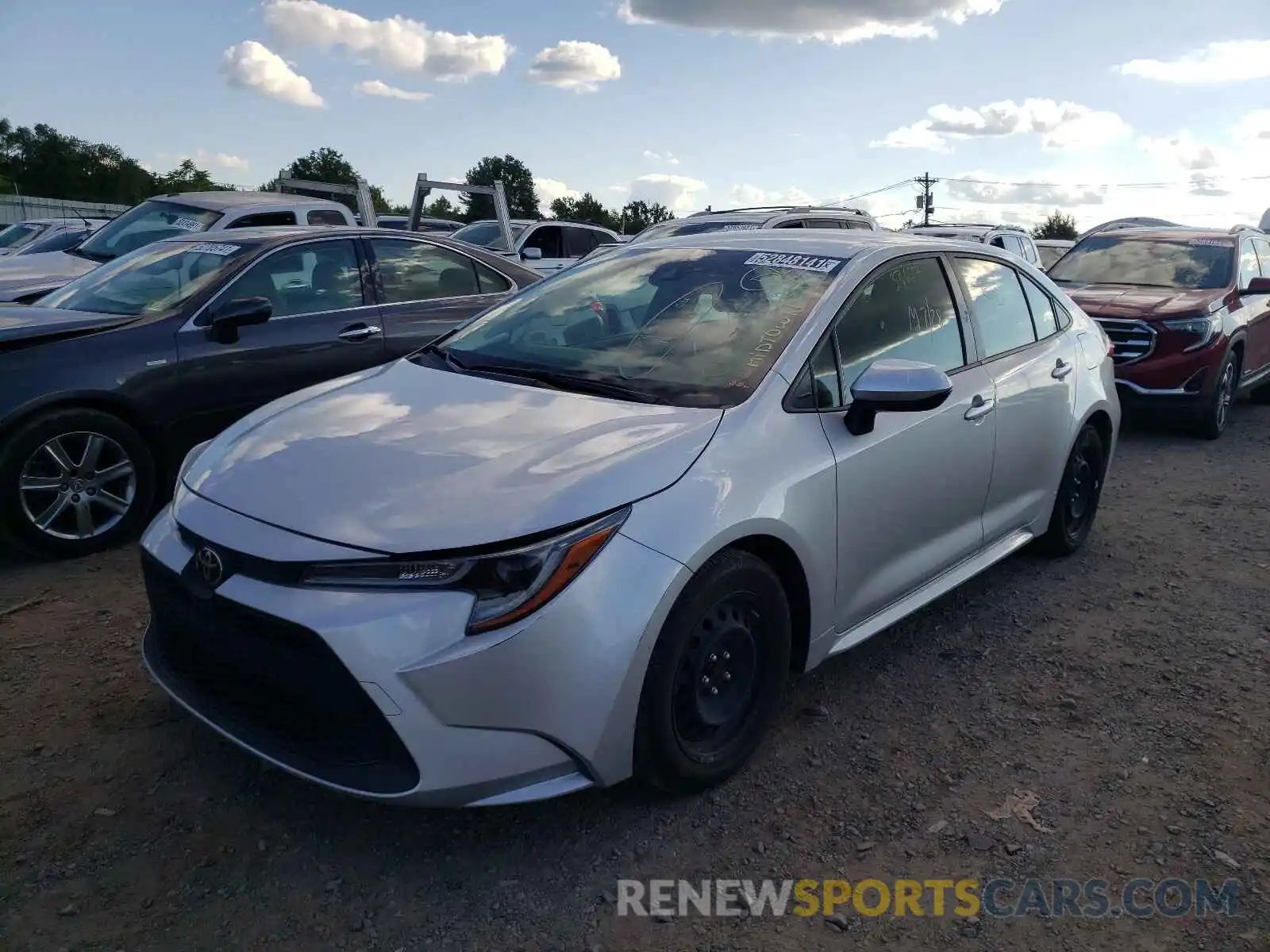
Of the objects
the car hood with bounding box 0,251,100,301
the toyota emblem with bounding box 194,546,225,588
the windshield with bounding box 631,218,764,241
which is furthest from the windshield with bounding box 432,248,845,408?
the windshield with bounding box 631,218,764,241

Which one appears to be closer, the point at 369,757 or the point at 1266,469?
the point at 369,757

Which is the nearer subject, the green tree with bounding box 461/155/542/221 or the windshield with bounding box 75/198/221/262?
the windshield with bounding box 75/198/221/262

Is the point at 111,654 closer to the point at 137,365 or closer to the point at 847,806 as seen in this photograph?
the point at 137,365

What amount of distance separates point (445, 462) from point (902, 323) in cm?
188

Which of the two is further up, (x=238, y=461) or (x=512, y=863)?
(x=238, y=461)

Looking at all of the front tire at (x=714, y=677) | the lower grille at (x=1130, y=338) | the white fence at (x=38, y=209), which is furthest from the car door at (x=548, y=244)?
the white fence at (x=38, y=209)

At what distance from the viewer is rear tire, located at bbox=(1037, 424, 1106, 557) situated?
4.90 meters

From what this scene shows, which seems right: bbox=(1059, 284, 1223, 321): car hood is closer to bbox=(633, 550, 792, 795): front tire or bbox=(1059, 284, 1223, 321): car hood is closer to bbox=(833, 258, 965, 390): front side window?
bbox=(833, 258, 965, 390): front side window

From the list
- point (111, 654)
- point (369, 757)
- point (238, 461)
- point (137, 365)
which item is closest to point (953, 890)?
point (369, 757)

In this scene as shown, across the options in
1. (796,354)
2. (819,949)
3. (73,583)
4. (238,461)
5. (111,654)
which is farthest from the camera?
(73,583)

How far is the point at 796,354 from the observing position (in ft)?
10.6

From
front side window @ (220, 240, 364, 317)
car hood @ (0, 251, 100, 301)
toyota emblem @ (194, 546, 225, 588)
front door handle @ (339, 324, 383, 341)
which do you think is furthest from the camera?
car hood @ (0, 251, 100, 301)

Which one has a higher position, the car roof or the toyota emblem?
the car roof

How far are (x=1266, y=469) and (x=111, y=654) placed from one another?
758 centimetres
